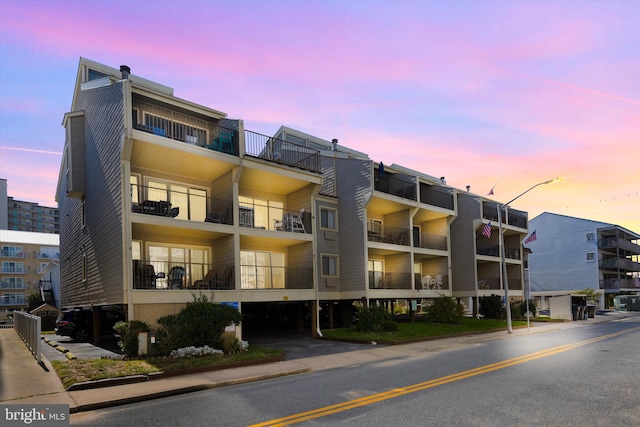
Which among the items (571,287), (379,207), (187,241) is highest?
(379,207)

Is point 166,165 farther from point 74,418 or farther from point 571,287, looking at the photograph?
point 571,287

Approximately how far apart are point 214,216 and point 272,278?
5.43 m

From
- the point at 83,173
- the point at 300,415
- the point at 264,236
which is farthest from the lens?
the point at 83,173

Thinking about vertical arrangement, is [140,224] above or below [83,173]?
below

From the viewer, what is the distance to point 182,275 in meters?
19.9

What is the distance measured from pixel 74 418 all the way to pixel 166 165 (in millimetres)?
12579

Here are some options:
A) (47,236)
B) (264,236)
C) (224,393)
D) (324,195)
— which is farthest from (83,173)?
(47,236)

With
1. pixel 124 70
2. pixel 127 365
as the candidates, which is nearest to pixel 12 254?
pixel 124 70

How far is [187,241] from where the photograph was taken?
69.3 feet

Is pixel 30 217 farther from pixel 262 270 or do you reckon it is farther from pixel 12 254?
pixel 262 270

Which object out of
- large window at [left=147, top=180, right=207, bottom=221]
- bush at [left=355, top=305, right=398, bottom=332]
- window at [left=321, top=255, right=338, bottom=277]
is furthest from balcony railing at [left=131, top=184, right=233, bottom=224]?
bush at [left=355, top=305, right=398, bottom=332]

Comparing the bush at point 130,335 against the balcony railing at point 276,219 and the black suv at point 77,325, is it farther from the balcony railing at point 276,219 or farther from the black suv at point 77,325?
the black suv at point 77,325

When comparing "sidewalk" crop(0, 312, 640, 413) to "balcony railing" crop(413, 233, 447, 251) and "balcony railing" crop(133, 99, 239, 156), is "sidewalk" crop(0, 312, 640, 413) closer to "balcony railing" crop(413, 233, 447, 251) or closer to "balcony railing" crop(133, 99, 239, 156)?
"balcony railing" crop(133, 99, 239, 156)

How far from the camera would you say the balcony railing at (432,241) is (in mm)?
34344
